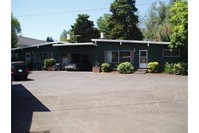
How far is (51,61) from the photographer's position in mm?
29016

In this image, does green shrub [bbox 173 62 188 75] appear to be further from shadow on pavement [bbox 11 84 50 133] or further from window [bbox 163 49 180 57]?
shadow on pavement [bbox 11 84 50 133]

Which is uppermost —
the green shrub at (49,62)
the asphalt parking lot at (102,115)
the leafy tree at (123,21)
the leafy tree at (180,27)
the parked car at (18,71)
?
the leafy tree at (123,21)

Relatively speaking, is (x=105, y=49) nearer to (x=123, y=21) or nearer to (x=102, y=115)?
(x=123, y=21)

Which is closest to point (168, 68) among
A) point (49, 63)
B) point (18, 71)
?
point (18, 71)

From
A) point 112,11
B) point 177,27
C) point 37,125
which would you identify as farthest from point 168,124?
point 112,11

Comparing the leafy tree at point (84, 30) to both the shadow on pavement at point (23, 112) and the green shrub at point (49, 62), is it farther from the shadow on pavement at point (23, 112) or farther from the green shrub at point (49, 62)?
the shadow on pavement at point (23, 112)

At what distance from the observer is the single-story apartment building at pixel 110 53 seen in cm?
2478

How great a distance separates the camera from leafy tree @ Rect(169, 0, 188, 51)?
2102cm

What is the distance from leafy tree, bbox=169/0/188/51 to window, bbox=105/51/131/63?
4.77 meters

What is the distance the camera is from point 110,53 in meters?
26.8

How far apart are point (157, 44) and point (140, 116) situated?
60.7 feet

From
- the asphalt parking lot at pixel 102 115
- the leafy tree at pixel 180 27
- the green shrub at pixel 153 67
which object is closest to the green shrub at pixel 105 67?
the green shrub at pixel 153 67

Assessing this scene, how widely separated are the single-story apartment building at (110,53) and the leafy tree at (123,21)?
10123 mm
